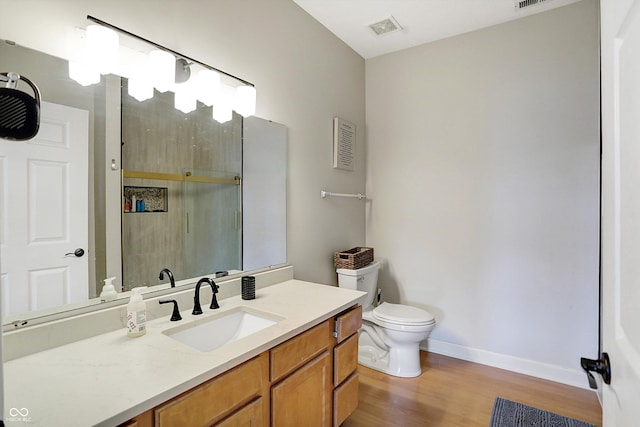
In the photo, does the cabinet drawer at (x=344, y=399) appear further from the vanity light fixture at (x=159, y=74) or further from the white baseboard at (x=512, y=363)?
the vanity light fixture at (x=159, y=74)

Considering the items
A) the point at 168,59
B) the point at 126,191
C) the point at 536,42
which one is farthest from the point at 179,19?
the point at 536,42

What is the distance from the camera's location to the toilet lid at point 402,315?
230 centimetres

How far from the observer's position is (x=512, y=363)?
2.47 metres

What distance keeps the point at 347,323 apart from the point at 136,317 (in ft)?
3.08

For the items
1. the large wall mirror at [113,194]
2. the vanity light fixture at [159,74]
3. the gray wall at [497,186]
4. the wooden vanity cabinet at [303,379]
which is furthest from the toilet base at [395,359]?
the vanity light fixture at [159,74]

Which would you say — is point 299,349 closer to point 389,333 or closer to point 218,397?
point 218,397

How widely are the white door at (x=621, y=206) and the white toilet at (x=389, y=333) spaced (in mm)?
1513

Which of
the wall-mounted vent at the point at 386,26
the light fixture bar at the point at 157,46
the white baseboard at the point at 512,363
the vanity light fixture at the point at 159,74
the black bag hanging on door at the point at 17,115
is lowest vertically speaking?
the white baseboard at the point at 512,363

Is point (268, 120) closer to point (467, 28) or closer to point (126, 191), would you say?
point (126, 191)

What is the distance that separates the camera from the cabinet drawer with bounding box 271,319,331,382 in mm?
1218

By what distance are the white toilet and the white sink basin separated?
1.12 meters

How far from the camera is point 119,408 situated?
2.53 ft

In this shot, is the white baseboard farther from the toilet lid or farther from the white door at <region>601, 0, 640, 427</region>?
the white door at <region>601, 0, 640, 427</region>

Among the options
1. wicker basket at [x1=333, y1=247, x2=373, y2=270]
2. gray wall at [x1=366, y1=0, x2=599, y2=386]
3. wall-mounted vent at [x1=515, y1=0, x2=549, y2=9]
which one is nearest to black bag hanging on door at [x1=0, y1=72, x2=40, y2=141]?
wicker basket at [x1=333, y1=247, x2=373, y2=270]
